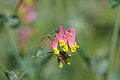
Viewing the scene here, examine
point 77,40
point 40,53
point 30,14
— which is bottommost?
point 77,40

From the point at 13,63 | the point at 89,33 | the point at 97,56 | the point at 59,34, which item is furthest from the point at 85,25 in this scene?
the point at 59,34

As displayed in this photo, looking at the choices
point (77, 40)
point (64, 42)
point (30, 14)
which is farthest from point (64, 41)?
point (30, 14)

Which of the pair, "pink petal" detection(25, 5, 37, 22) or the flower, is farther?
"pink petal" detection(25, 5, 37, 22)

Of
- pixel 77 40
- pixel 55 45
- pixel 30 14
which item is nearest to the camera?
pixel 55 45

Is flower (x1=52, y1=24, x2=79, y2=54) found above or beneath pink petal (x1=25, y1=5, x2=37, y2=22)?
above

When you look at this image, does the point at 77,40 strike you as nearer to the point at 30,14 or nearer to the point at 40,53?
the point at 30,14

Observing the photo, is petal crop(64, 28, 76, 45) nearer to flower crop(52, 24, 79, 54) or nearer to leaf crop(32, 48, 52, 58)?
flower crop(52, 24, 79, 54)

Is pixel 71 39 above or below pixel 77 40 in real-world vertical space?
above

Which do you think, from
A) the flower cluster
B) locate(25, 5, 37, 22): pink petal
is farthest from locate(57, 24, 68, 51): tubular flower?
locate(25, 5, 37, 22): pink petal

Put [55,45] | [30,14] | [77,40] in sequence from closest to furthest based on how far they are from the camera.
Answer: [55,45], [77,40], [30,14]
